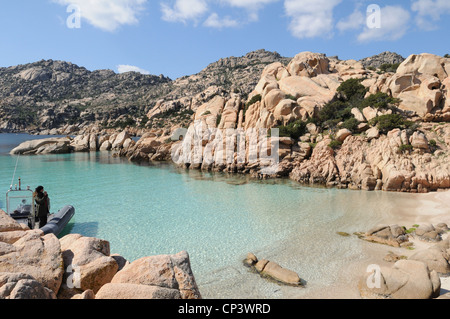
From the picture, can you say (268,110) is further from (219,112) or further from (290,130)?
(219,112)

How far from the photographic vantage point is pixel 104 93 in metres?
145

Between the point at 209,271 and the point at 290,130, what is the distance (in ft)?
74.9

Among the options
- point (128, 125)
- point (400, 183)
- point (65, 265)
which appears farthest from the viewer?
point (128, 125)

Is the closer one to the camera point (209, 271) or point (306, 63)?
point (209, 271)

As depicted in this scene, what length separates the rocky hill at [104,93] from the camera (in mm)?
102188

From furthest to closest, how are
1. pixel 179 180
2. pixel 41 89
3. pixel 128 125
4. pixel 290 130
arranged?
1. pixel 41 89
2. pixel 128 125
3. pixel 290 130
4. pixel 179 180

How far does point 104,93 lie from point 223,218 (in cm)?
15366

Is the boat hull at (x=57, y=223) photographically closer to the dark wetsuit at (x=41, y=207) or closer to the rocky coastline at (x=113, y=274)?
the dark wetsuit at (x=41, y=207)

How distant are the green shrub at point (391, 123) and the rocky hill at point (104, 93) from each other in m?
66.2

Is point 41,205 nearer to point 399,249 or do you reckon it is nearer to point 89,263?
point 89,263

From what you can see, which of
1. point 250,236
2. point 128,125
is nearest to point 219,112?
point 250,236

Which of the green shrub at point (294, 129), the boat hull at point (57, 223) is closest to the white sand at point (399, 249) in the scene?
the boat hull at point (57, 223)

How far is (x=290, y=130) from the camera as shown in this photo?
96.0ft

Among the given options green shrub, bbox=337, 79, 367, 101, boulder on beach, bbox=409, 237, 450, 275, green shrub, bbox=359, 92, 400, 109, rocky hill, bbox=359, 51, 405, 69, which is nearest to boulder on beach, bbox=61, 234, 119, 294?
boulder on beach, bbox=409, 237, 450, 275
